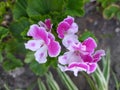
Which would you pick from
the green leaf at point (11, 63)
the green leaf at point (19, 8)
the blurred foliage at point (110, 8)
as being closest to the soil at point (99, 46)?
the blurred foliage at point (110, 8)

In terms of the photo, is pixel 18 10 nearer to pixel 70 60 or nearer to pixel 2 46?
pixel 2 46

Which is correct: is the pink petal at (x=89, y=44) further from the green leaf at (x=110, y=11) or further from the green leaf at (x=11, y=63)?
the green leaf at (x=110, y=11)

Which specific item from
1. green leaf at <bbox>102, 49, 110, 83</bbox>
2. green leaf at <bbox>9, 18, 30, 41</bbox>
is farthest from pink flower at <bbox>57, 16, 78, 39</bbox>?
green leaf at <bbox>102, 49, 110, 83</bbox>

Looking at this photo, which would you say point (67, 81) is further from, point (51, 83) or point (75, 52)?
point (75, 52)

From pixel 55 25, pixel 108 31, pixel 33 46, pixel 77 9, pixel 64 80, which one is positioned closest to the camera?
pixel 33 46

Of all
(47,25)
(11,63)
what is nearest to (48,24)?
(47,25)

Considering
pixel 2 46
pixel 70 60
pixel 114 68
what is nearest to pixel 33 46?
pixel 70 60
